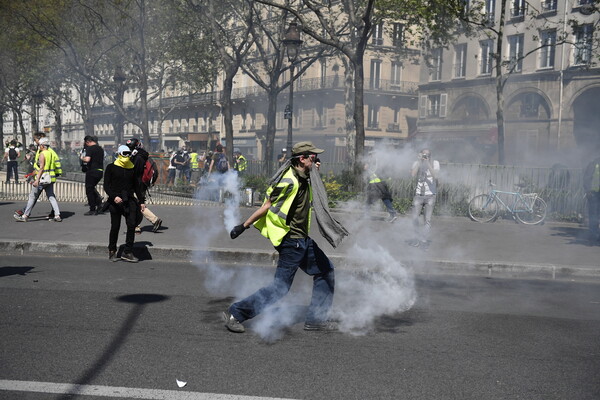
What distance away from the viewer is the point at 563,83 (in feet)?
115

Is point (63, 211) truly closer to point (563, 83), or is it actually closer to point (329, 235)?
point (329, 235)

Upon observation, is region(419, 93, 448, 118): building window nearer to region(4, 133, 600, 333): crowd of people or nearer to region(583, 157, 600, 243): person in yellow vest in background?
region(4, 133, 600, 333): crowd of people

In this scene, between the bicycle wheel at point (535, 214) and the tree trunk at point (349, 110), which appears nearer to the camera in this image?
the bicycle wheel at point (535, 214)

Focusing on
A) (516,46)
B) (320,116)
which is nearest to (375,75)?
(320,116)

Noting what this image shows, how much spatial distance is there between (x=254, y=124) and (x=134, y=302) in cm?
5195

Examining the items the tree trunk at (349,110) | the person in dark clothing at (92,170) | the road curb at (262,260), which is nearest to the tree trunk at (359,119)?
the person in dark clothing at (92,170)

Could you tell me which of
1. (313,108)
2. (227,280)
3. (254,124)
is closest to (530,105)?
(313,108)

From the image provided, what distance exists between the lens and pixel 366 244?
11461mm

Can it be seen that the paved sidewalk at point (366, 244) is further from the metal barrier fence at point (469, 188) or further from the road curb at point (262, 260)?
the metal barrier fence at point (469, 188)

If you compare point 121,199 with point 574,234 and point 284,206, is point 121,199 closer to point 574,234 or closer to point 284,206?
point 284,206

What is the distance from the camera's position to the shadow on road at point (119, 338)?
14.0ft

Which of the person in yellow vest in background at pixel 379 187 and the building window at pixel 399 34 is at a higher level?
the building window at pixel 399 34

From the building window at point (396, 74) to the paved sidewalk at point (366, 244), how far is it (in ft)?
128

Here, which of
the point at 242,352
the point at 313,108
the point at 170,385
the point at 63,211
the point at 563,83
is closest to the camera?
the point at 170,385
